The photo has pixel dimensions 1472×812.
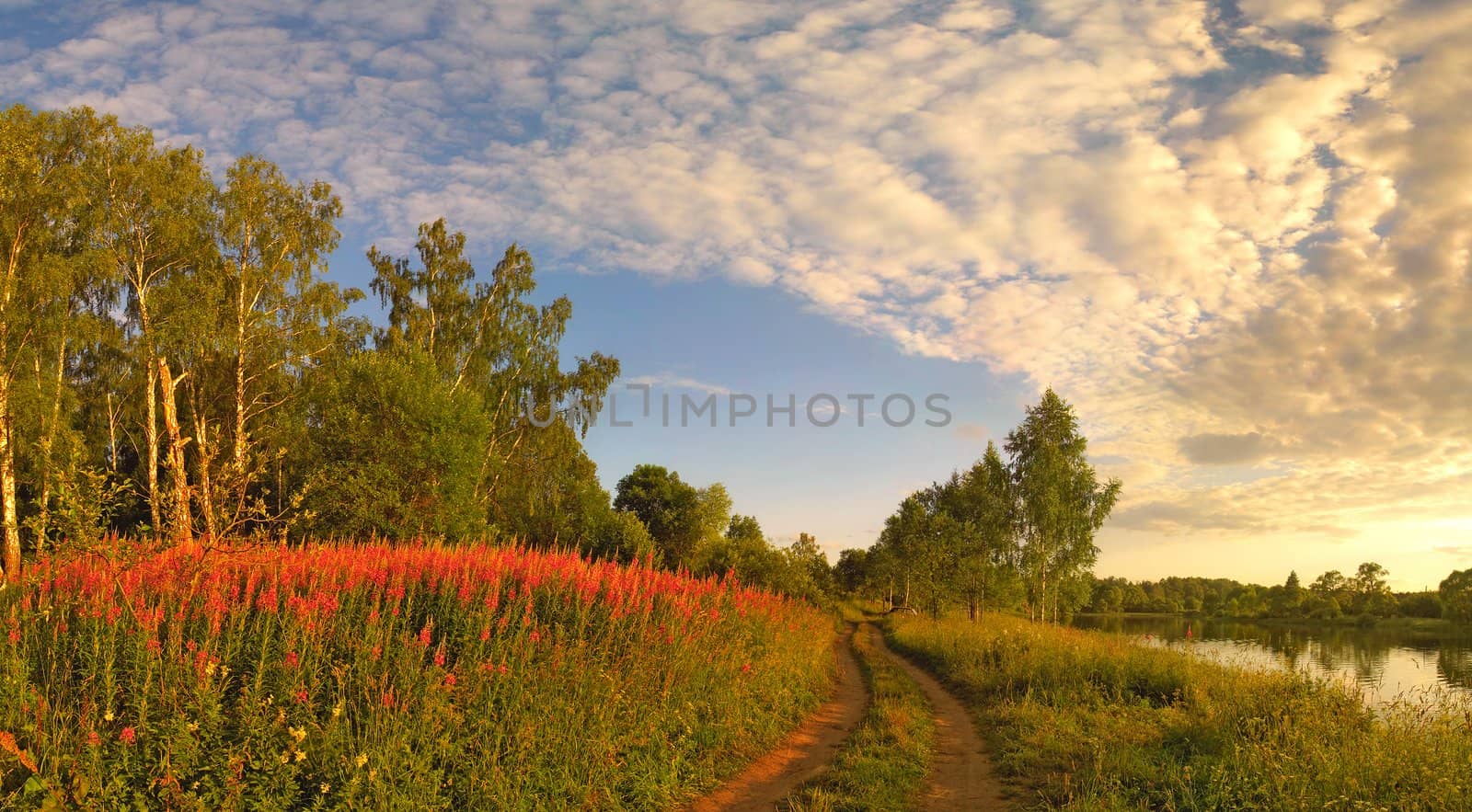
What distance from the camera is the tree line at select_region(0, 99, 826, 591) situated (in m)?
22.1

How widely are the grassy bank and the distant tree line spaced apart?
4323cm

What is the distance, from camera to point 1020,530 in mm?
38875

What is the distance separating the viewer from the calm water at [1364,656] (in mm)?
12102

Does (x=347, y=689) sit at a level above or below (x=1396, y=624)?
above

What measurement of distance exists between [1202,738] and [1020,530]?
32097 mm

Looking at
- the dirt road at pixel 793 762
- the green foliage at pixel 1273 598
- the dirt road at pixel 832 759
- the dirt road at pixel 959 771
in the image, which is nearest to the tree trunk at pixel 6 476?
the dirt road at pixel 793 762

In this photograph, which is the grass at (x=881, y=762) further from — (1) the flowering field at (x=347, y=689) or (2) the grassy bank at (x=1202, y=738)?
(1) the flowering field at (x=347, y=689)

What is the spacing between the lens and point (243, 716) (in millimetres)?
5152

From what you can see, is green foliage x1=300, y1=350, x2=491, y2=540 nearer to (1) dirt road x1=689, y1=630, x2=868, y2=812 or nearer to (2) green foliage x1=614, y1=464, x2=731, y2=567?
(1) dirt road x1=689, y1=630, x2=868, y2=812

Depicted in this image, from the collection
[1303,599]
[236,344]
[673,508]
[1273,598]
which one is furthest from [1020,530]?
[1273,598]

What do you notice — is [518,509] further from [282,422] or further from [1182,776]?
[1182,776]

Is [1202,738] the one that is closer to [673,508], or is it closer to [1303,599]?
[673,508]

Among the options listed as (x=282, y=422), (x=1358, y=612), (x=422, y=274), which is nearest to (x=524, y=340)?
(x=422, y=274)

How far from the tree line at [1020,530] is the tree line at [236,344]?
785cm
